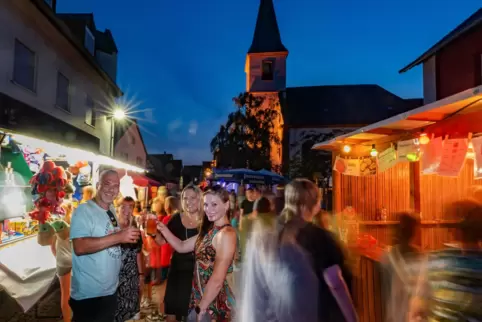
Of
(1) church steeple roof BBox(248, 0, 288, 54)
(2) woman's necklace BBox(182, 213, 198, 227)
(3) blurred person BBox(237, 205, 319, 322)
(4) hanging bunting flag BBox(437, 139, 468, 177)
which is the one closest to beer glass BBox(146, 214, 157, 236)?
(2) woman's necklace BBox(182, 213, 198, 227)

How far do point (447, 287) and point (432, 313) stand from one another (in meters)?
0.27

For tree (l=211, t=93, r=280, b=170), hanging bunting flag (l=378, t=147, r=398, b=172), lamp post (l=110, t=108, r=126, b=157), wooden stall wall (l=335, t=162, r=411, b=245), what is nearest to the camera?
Result: hanging bunting flag (l=378, t=147, r=398, b=172)

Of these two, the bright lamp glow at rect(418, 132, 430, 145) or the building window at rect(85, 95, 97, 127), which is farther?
the building window at rect(85, 95, 97, 127)

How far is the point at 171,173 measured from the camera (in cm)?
6981

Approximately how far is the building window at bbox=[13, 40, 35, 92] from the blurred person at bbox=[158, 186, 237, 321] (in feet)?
31.5

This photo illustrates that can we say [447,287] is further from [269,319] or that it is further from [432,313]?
[269,319]

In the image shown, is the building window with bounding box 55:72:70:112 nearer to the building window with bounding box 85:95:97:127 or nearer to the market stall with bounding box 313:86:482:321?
the building window with bounding box 85:95:97:127

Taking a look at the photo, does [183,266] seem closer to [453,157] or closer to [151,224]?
[151,224]

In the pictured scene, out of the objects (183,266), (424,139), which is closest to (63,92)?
(183,266)

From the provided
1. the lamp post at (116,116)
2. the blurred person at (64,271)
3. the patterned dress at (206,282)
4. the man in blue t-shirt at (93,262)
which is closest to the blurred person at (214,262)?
the patterned dress at (206,282)

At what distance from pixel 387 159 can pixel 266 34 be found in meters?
33.5

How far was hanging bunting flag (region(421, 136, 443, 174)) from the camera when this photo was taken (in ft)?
18.2

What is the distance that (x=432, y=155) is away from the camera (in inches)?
226

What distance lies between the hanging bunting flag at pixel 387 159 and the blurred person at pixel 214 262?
481cm
